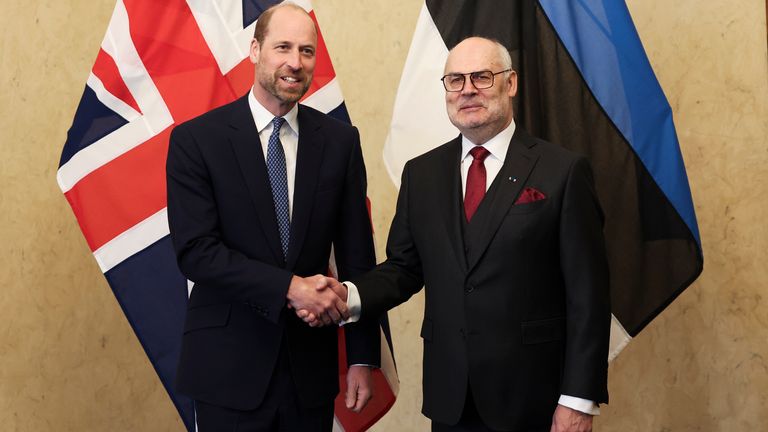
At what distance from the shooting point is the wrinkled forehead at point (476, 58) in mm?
2148

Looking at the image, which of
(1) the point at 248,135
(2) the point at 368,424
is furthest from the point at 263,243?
(2) the point at 368,424

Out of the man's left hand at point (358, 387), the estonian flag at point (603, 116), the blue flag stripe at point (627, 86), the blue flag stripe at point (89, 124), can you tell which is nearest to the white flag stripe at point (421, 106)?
the estonian flag at point (603, 116)

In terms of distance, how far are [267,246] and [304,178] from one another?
0.20m

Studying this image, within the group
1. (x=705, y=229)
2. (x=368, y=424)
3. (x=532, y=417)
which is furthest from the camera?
(x=705, y=229)

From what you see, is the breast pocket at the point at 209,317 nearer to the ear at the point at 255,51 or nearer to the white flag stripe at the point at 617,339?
the ear at the point at 255,51

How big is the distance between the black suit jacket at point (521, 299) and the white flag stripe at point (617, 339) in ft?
2.14

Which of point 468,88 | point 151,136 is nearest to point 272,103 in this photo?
point 468,88

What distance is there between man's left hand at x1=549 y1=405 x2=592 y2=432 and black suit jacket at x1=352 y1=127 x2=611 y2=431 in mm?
42

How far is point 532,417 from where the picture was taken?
6.50 feet

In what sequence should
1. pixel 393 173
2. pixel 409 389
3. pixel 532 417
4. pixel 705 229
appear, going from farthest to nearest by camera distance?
pixel 409 389
pixel 705 229
pixel 393 173
pixel 532 417

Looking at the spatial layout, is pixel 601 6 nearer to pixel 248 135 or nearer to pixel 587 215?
pixel 587 215

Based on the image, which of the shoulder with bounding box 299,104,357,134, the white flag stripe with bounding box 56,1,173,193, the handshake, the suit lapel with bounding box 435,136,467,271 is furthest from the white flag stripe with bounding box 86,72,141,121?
the suit lapel with bounding box 435,136,467,271

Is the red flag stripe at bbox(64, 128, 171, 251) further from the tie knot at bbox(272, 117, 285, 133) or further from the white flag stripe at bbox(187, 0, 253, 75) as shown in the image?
the tie knot at bbox(272, 117, 285, 133)

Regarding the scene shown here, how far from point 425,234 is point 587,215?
1.30 feet
